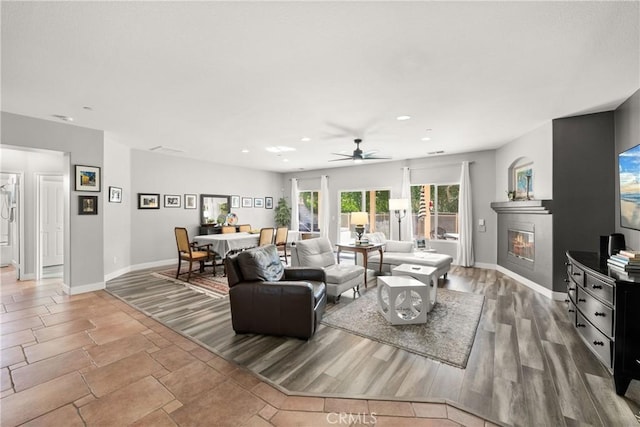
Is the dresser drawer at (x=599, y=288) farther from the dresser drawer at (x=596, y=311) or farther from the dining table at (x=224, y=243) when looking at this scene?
the dining table at (x=224, y=243)

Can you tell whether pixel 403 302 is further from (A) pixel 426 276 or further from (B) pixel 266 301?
(B) pixel 266 301

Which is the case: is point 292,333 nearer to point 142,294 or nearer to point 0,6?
point 142,294

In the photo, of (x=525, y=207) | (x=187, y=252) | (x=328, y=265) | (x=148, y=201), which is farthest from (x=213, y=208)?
(x=525, y=207)

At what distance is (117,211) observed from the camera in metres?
5.67

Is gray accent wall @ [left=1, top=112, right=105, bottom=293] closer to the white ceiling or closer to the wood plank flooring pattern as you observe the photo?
the white ceiling

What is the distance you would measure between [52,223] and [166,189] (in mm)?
2521

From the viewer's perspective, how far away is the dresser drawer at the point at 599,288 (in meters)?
2.13

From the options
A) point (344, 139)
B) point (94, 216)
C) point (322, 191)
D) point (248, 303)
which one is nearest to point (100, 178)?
point (94, 216)

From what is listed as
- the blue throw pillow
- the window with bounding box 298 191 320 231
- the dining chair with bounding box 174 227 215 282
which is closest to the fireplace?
the blue throw pillow

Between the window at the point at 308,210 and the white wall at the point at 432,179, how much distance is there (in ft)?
1.26

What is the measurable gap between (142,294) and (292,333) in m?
3.06

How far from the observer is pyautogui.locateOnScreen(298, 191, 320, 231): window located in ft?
30.9

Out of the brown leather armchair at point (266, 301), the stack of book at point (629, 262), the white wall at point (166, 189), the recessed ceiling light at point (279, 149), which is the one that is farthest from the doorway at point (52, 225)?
the stack of book at point (629, 262)

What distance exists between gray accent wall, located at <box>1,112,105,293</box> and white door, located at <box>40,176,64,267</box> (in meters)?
2.19
